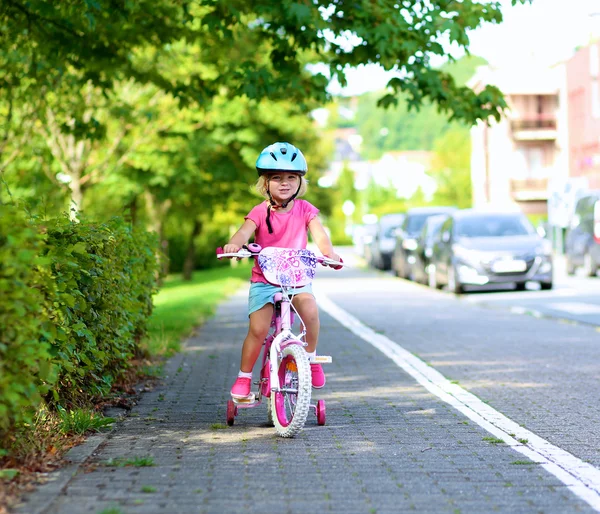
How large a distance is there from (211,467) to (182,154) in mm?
27010

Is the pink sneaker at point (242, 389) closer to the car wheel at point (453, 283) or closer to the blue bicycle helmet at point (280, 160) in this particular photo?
the blue bicycle helmet at point (280, 160)

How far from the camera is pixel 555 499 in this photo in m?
5.32

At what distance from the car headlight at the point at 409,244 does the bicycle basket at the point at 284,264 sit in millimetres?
24811

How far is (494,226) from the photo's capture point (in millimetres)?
25516

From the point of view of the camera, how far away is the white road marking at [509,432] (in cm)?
570

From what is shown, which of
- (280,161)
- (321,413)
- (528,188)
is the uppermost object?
(528,188)

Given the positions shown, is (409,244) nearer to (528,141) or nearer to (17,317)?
(17,317)

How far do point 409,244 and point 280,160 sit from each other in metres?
25.6

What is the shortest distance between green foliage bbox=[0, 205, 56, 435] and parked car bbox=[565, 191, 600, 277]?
79.0ft

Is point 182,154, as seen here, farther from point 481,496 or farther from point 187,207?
point 481,496

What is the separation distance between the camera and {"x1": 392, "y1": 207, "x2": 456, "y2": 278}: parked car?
32.8 m

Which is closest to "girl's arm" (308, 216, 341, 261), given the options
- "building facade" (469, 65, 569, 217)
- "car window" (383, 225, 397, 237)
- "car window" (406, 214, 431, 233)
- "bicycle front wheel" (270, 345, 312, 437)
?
"bicycle front wheel" (270, 345, 312, 437)

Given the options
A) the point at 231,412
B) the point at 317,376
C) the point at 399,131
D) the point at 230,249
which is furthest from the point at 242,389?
the point at 399,131

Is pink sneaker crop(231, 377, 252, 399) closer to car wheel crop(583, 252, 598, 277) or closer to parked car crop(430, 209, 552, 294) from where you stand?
parked car crop(430, 209, 552, 294)
